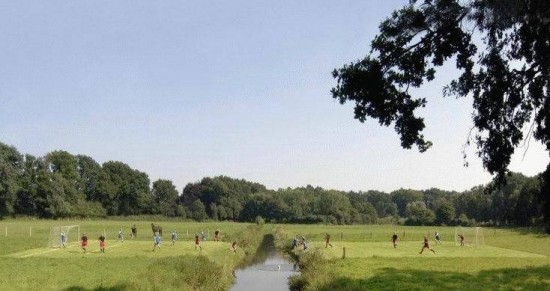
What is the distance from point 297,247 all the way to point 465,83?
4546 cm

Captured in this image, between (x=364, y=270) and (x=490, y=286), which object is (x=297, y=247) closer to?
(x=364, y=270)

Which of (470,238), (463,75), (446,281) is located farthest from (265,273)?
(470,238)

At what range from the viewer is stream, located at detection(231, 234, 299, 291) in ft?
128

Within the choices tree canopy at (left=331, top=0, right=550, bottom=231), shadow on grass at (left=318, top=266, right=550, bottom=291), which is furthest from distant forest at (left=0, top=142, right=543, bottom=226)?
tree canopy at (left=331, top=0, right=550, bottom=231)

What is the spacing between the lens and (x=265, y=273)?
4644cm

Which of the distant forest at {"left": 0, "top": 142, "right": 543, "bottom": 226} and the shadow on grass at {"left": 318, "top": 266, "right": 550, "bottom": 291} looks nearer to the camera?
the shadow on grass at {"left": 318, "top": 266, "right": 550, "bottom": 291}

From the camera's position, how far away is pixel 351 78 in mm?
16234

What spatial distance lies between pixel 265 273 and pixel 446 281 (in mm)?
19918

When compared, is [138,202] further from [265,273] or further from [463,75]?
[463,75]

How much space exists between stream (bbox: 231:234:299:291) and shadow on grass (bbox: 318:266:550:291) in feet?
29.6

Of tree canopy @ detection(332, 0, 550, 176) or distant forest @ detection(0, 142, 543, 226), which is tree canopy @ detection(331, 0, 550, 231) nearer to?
tree canopy @ detection(332, 0, 550, 176)

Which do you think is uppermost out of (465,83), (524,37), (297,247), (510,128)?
(524,37)

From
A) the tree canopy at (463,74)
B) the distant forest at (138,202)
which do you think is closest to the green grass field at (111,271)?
the tree canopy at (463,74)

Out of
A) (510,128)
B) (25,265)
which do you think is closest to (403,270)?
(510,128)
